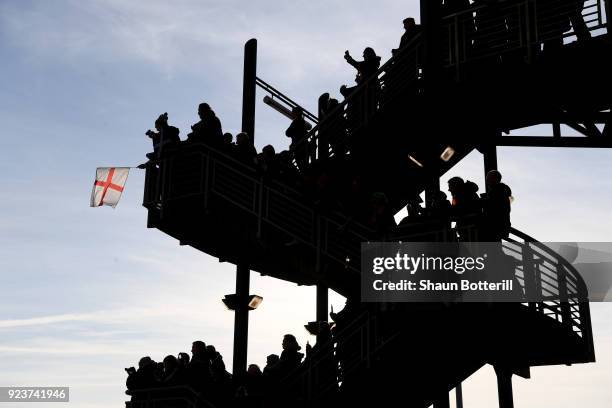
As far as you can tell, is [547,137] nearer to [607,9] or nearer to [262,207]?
[607,9]

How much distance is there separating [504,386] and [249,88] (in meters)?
8.68

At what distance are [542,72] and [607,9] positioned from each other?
4.21 ft

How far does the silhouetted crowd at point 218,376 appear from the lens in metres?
14.5

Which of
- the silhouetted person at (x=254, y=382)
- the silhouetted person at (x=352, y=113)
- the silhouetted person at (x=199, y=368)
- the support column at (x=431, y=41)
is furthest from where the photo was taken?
the silhouetted person at (x=352, y=113)

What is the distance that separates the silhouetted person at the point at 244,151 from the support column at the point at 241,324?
282 cm

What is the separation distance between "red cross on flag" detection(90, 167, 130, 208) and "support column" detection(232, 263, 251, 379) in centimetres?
283

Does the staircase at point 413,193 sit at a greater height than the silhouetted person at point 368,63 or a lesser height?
lesser

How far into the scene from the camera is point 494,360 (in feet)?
49.2

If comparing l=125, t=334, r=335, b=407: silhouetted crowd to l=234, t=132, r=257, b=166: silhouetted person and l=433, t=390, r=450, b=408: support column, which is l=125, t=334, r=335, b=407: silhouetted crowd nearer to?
l=433, t=390, r=450, b=408: support column

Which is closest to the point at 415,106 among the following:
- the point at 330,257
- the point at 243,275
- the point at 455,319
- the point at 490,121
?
the point at 490,121

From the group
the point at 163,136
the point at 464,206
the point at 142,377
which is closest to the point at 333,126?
the point at 163,136

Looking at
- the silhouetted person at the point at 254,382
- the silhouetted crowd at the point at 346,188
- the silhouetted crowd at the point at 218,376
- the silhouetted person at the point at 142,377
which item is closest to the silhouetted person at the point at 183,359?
the silhouetted crowd at the point at 218,376

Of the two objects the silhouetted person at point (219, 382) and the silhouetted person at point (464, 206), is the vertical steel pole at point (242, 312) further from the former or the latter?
the silhouetted person at point (464, 206)

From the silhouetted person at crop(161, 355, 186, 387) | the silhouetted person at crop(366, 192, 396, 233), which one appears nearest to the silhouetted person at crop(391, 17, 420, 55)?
the silhouetted person at crop(366, 192, 396, 233)
